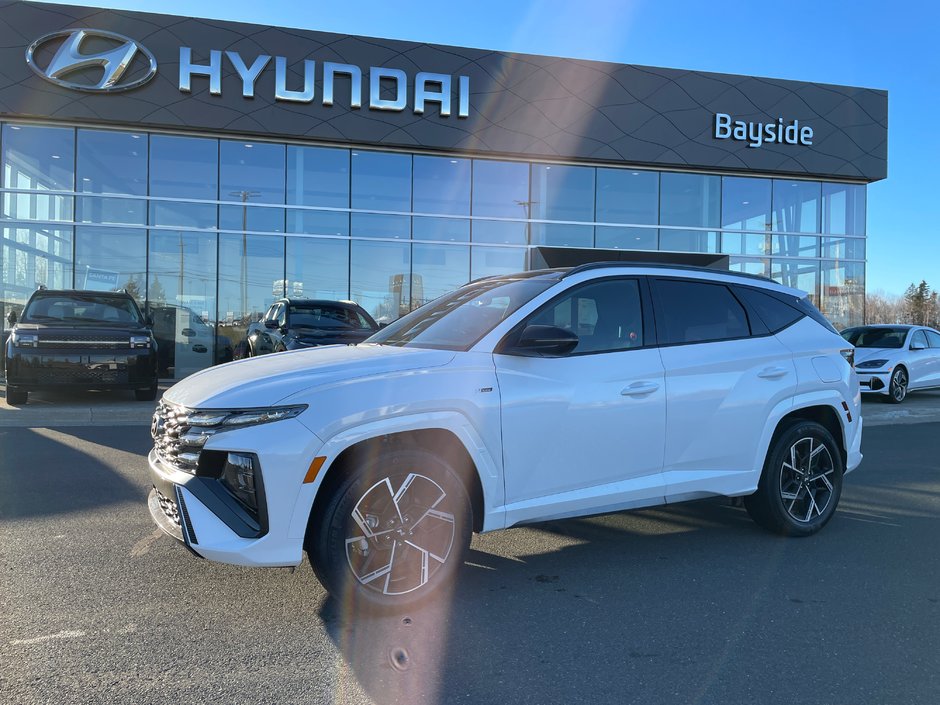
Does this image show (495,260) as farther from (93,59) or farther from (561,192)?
(93,59)

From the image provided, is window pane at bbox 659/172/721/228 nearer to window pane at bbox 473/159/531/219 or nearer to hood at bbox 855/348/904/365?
window pane at bbox 473/159/531/219

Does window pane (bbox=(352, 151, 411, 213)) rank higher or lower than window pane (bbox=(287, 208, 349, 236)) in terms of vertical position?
higher

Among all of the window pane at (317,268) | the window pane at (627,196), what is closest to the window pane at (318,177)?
the window pane at (317,268)

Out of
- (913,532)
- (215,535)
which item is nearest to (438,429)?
(215,535)

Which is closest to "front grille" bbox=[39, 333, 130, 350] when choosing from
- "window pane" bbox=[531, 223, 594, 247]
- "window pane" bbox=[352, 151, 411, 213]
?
"window pane" bbox=[352, 151, 411, 213]

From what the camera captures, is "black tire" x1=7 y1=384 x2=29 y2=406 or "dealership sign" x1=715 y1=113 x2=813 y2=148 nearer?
"black tire" x1=7 y1=384 x2=29 y2=406

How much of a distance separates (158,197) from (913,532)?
16.4 meters

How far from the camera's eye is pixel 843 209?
20250 millimetres

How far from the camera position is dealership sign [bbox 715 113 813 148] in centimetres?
1862

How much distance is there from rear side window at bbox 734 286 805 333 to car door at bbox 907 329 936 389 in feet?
34.8

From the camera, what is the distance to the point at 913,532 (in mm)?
5156

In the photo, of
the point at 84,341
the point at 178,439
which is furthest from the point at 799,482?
the point at 84,341

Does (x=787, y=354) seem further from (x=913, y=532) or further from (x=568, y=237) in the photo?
(x=568, y=237)

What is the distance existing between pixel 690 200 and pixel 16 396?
16.5 meters
